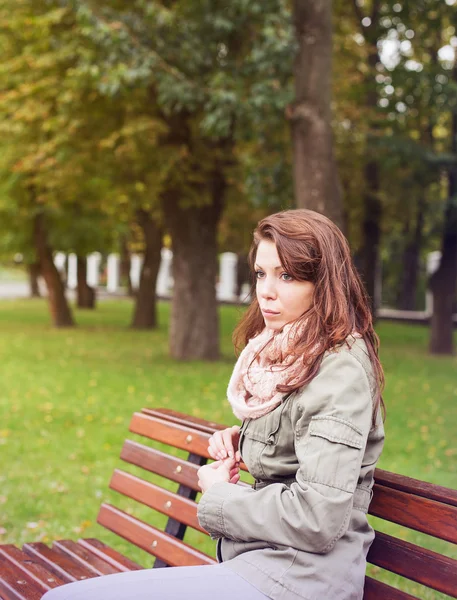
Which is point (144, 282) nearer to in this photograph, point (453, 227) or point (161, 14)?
point (453, 227)

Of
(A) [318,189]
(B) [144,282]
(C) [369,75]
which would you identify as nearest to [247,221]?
(B) [144,282]

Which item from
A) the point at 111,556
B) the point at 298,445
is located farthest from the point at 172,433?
the point at 298,445

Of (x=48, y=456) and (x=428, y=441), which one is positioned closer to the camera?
(x=48, y=456)

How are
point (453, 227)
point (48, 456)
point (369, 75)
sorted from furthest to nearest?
point (369, 75) → point (453, 227) → point (48, 456)

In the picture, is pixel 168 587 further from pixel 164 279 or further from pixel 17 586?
pixel 164 279

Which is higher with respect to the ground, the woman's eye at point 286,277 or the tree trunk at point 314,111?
the tree trunk at point 314,111

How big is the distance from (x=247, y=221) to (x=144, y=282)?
320 cm

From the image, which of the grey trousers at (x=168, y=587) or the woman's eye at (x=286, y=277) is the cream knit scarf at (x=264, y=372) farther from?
the grey trousers at (x=168, y=587)

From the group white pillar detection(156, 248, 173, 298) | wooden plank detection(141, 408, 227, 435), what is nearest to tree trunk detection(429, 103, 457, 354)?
wooden plank detection(141, 408, 227, 435)

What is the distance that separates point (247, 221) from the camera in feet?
74.7

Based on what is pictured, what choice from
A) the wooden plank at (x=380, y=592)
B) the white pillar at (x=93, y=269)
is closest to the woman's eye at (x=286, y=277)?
the wooden plank at (x=380, y=592)

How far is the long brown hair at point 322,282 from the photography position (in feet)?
7.79

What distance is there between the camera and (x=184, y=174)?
50.7 ft

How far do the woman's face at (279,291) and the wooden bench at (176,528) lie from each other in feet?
1.91
